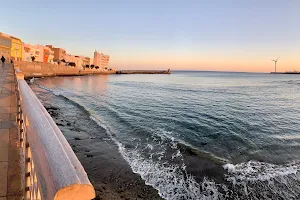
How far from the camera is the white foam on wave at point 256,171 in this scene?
23.3 ft

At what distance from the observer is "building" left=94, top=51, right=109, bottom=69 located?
140500mm

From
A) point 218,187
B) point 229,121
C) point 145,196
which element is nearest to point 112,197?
point 145,196

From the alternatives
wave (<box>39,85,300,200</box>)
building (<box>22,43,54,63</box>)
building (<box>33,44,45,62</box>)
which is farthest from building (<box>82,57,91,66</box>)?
wave (<box>39,85,300,200</box>)

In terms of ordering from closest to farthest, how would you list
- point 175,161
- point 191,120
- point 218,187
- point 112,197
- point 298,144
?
point 112,197, point 218,187, point 175,161, point 298,144, point 191,120

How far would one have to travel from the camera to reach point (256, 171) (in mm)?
7648

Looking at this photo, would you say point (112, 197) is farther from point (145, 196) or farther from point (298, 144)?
point (298, 144)

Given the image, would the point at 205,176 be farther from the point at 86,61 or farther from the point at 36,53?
the point at 86,61

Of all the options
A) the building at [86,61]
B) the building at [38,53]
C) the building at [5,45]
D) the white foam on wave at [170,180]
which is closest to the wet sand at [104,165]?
the white foam on wave at [170,180]

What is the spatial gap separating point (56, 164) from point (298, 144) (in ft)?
41.9

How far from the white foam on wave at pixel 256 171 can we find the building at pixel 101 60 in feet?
459

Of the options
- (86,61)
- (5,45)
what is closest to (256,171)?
(5,45)

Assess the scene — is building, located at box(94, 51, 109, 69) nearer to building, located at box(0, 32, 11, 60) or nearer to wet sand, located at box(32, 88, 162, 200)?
building, located at box(0, 32, 11, 60)

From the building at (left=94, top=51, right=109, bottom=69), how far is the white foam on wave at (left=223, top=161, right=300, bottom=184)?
140 metres

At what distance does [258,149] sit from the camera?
32.3 ft
